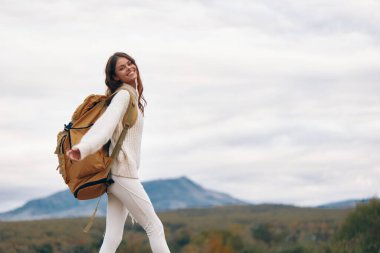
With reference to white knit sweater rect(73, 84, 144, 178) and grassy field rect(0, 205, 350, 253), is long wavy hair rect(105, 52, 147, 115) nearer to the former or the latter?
white knit sweater rect(73, 84, 144, 178)

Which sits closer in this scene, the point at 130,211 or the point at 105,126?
the point at 105,126

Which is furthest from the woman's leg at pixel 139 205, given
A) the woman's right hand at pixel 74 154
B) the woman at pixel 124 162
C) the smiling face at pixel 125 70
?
the smiling face at pixel 125 70

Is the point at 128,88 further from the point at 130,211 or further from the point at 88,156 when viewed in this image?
the point at 130,211

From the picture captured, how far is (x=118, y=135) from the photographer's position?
726 cm

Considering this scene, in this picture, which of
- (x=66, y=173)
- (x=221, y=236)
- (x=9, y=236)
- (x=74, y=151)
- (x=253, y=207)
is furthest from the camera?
(x=253, y=207)

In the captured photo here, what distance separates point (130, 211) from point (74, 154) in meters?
1.01

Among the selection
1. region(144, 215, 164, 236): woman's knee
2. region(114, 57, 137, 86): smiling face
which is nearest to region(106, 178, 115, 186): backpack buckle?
region(144, 215, 164, 236): woman's knee

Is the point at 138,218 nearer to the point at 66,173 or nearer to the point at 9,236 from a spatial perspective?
the point at 66,173

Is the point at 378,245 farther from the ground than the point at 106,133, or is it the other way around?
the point at 106,133

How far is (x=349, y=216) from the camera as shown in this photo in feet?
80.0

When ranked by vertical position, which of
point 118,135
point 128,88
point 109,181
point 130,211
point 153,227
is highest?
point 128,88

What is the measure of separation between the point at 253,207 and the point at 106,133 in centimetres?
8922

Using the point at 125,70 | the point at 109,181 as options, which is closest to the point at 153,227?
the point at 109,181

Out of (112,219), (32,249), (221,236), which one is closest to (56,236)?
(32,249)
